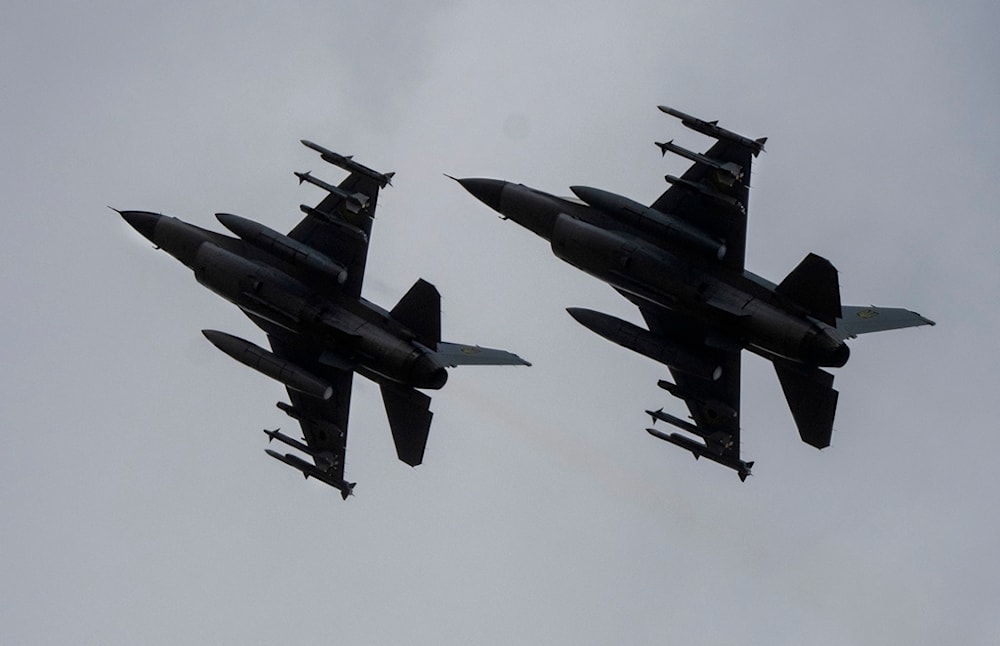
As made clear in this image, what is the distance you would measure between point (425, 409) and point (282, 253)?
23.2 ft

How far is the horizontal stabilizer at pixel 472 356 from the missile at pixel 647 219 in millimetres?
5769

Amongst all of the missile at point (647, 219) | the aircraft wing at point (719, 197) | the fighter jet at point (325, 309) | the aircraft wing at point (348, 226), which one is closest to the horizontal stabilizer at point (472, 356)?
the fighter jet at point (325, 309)

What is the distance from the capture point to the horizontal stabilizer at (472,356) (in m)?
58.1

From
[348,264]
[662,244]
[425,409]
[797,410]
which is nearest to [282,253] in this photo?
[348,264]

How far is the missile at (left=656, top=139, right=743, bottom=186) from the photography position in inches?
2267

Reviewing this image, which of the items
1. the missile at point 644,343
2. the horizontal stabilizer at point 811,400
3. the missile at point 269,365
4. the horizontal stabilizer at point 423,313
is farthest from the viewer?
the missile at point 644,343

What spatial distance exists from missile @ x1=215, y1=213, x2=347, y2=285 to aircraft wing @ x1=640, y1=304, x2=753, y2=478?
34.9 ft

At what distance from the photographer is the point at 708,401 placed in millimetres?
60625

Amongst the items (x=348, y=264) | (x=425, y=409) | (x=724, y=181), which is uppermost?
(x=724, y=181)

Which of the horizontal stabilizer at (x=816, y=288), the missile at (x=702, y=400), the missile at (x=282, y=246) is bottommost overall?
the missile at (x=702, y=400)

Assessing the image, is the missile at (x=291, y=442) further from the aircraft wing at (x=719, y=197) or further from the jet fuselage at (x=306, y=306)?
the aircraft wing at (x=719, y=197)

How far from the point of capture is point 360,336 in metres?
58.0

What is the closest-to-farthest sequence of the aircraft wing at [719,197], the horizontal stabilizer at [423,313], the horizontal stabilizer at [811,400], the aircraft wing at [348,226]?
the horizontal stabilizer at [423,313] → the aircraft wing at [719,197] → the horizontal stabilizer at [811,400] → the aircraft wing at [348,226]

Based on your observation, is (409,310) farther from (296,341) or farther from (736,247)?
(736,247)
